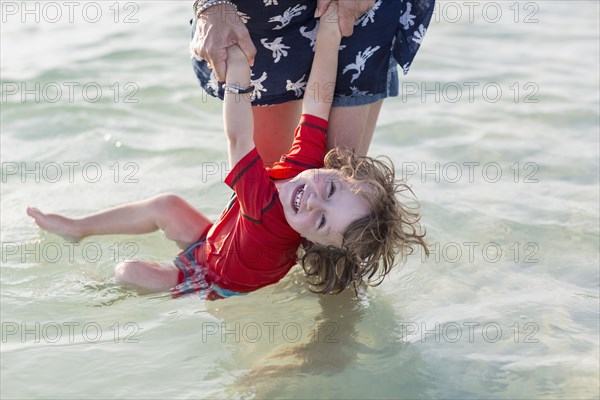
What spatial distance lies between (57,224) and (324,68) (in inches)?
54.2

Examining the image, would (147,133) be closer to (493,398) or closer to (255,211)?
(255,211)

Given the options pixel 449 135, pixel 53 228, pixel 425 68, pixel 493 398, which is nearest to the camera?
pixel 493 398

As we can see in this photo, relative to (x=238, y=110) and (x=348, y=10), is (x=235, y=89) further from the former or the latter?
(x=348, y=10)

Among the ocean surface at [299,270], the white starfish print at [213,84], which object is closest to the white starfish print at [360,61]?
the white starfish print at [213,84]

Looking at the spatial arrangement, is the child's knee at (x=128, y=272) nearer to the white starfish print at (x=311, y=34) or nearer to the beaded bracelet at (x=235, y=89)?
the beaded bracelet at (x=235, y=89)

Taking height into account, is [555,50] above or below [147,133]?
above

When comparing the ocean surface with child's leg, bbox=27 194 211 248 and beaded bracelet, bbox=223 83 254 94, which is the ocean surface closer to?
child's leg, bbox=27 194 211 248

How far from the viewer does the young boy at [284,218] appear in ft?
10.3

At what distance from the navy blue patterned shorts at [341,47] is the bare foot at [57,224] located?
35.9 inches

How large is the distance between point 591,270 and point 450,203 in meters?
0.81

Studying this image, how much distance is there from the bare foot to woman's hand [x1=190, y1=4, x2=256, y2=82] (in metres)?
1.14

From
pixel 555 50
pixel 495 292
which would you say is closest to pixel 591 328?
pixel 495 292

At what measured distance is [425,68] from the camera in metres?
6.30

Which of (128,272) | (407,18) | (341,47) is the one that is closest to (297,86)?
(341,47)
